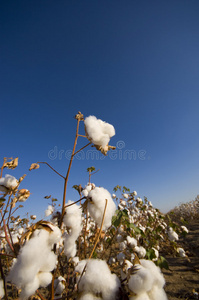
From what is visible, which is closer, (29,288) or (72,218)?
(29,288)

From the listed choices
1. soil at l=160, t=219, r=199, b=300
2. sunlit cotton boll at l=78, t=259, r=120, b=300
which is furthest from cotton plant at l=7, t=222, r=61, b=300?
soil at l=160, t=219, r=199, b=300

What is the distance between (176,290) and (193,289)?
25cm

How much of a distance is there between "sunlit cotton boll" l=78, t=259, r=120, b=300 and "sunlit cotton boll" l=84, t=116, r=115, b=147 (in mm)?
634

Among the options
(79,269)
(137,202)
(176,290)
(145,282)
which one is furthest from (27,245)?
(137,202)

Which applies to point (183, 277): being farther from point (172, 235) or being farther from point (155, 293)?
point (155, 293)

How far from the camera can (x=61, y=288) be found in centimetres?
167

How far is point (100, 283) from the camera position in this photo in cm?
64

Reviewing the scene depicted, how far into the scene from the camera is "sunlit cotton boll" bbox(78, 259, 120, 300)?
625 mm

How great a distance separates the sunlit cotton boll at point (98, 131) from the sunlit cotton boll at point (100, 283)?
634mm

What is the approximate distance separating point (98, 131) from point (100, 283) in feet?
2.41

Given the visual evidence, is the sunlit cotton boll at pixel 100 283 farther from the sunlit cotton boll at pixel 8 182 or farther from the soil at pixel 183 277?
the soil at pixel 183 277

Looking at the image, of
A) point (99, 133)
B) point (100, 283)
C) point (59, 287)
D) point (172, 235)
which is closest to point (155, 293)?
point (100, 283)

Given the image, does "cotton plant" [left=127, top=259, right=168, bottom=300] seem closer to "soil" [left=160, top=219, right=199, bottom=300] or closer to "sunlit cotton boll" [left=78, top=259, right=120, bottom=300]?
"sunlit cotton boll" [left=78, top=259, right=120, bottom=300]

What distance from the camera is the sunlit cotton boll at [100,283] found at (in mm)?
625
